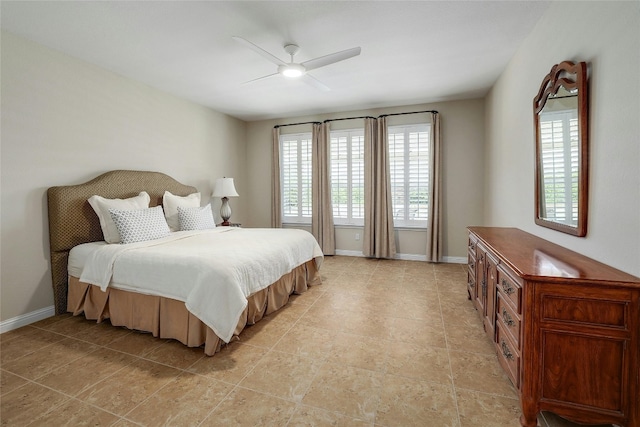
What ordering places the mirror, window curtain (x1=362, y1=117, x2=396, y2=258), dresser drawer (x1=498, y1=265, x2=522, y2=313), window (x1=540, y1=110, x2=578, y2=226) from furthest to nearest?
window curtain (x1=362, y1=117, x2=396, y2=258)
window (x1=540, y1=110, x2=578, y2=226)
the mirror
dresser drawer (x1=498, y1=265, x2=522, y2=313)

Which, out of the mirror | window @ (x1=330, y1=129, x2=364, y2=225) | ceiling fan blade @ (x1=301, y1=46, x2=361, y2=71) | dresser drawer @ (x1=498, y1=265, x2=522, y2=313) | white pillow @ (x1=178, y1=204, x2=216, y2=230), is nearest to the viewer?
dresser drawer @ (x1=498, y1=265, x2=522, y2=313)

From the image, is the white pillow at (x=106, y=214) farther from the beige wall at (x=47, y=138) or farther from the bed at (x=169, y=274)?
the beige wall at (x=47, y=138)

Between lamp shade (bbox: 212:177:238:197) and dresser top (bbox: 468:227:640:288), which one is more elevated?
lamp shade (bbox: 212:177:238:197)

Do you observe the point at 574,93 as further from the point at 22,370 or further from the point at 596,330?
the point at 22,370

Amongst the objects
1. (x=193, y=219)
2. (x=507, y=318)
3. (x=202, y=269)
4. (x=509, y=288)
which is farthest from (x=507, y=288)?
(x=193, y=219)

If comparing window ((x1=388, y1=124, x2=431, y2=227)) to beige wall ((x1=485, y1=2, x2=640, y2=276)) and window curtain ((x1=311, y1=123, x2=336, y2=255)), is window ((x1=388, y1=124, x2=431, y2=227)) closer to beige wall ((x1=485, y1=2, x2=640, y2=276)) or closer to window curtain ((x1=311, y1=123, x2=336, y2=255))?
window curtain ((x1=311, y1=123, x2=336, y2=255))

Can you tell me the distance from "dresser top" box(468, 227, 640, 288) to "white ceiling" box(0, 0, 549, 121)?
1.85m

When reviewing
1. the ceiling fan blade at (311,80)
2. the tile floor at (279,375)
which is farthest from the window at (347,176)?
the tile floor at (279,375)

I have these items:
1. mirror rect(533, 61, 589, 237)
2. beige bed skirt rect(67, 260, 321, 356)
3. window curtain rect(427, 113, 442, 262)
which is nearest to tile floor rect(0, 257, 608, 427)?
beige bed skirt rect(67, 260, 321, 356)

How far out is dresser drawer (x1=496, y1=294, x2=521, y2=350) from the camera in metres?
1.58

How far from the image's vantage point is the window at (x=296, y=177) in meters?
5.60

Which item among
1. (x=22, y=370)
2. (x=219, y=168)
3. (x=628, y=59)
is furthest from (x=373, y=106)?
(x=22, y=370)

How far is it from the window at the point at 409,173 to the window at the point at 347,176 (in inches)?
22.1

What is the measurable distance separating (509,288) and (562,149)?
1.12 m
